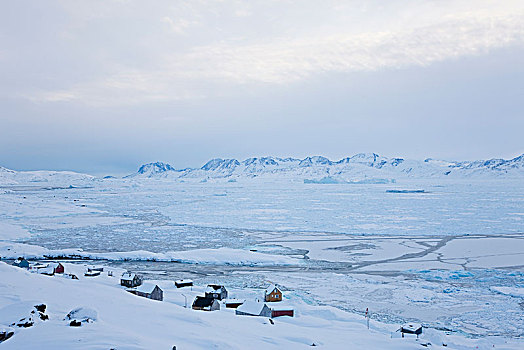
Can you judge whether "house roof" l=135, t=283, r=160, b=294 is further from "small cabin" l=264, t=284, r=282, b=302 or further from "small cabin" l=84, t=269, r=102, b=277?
"small cabin" l=264, t=284, r=282, b=302

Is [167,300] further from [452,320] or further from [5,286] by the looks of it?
[452,320]

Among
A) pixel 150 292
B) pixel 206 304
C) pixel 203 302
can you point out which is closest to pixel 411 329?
pixel 206 304

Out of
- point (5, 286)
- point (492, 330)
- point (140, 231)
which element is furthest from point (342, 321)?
point (140, 231)

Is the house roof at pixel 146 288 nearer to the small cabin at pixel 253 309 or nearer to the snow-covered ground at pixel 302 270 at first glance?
the snow-covered ground at pixel 302 270

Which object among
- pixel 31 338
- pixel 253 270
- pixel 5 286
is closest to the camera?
pixel 31 338

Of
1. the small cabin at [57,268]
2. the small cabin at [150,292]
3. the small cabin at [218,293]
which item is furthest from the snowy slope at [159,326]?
the small cabin at [57,268]

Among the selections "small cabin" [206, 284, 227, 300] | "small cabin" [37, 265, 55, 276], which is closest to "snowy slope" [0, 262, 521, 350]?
"small cabin" [206, 284, 227, 300]

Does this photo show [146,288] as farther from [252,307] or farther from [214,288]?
[252,307]
